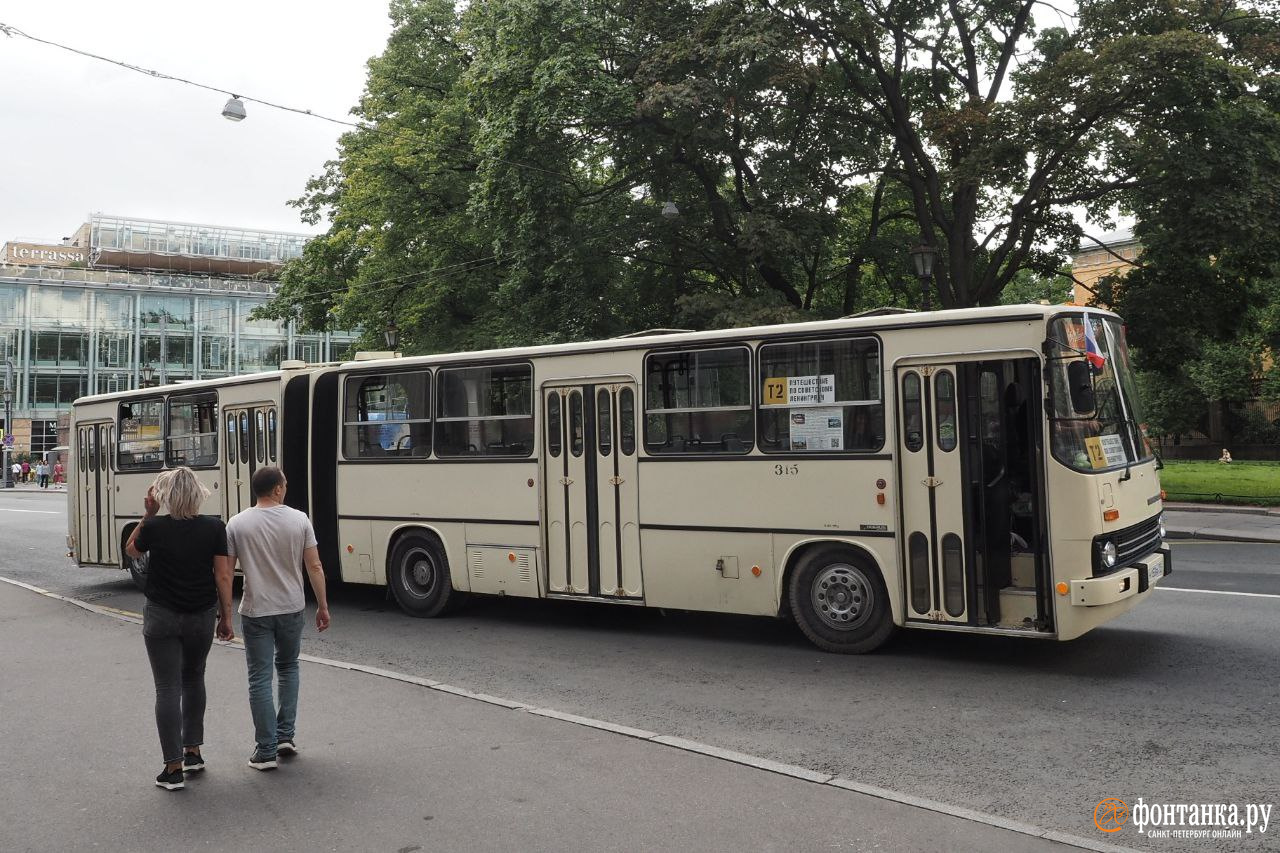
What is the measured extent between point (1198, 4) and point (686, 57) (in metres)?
10.0

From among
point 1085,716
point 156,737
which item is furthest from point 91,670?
point 1085,716

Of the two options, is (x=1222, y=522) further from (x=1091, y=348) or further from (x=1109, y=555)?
(x=1109, y=555)

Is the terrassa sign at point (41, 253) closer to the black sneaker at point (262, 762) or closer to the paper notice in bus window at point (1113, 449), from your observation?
the black sneaker at point (262, 762)

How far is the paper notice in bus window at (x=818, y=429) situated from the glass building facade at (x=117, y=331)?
5989cm

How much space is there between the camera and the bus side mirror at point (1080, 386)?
8.06 metres

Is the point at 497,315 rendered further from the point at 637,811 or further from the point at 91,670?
the point at 637,811

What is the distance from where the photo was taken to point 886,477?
8.83 metres

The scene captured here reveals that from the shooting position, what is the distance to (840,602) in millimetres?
9188

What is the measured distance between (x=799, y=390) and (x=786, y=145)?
14102 millimetres

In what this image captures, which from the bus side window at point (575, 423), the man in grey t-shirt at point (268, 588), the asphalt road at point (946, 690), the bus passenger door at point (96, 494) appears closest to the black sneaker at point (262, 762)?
the man in grey t-shirt at point (268, 588)

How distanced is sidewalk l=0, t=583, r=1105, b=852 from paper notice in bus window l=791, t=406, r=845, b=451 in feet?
11.5

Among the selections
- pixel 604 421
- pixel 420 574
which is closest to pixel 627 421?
pixel 604 421

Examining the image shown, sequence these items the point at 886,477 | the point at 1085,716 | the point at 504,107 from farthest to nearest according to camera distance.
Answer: the point at 504,107 → the point at 886,477 → the point at 1085,716

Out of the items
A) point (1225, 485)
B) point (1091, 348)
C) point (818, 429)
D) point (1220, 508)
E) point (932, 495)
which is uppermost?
point (1091, 348)
